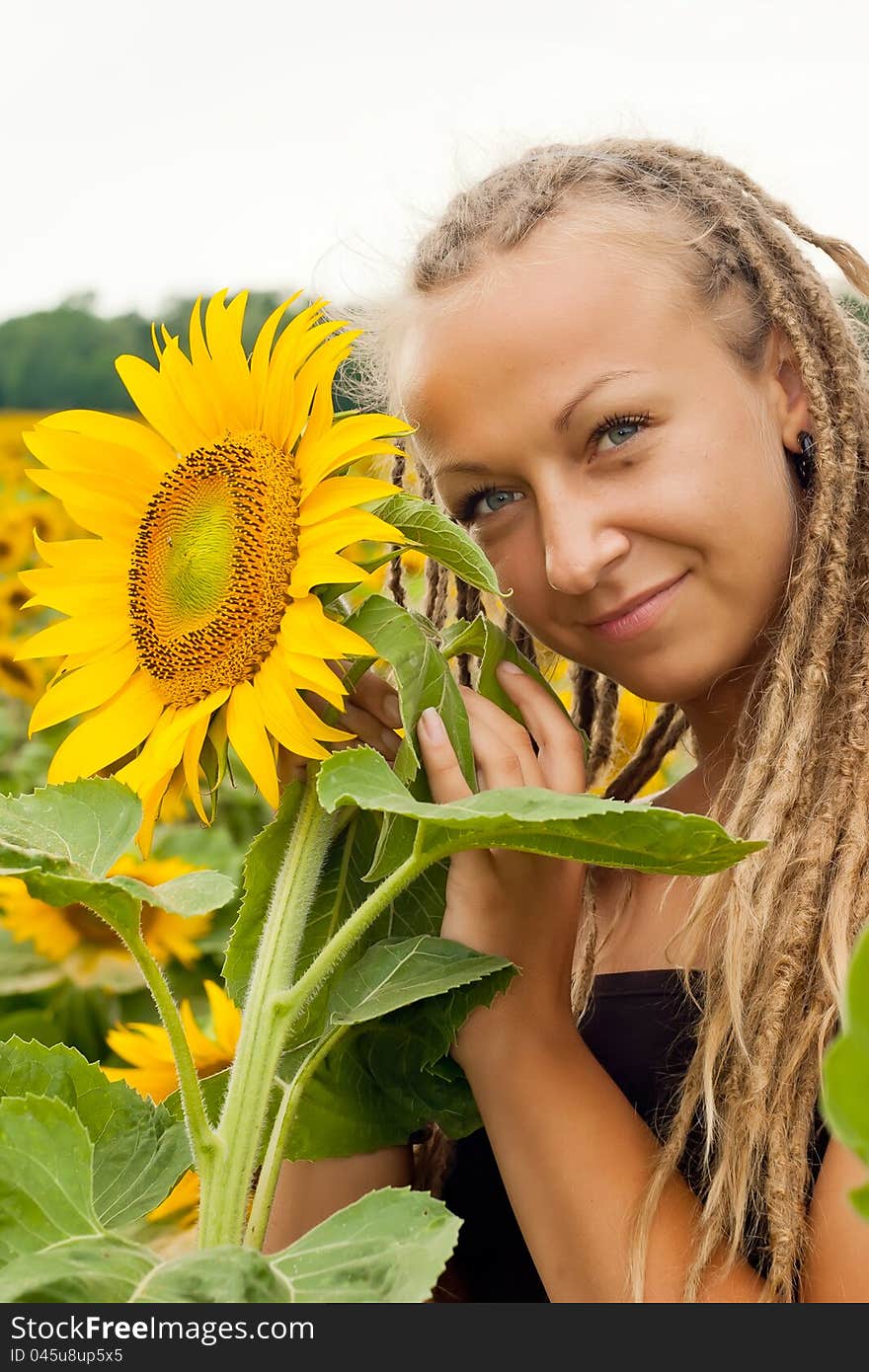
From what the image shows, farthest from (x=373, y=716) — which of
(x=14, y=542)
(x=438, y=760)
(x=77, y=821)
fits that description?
(x=14, y=542)

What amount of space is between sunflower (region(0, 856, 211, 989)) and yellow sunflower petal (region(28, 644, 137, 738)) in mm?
804

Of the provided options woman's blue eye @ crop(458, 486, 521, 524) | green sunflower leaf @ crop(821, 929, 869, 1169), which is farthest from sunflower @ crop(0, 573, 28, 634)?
green sunflower leaf @ crop(821, 929, 869, 1169)

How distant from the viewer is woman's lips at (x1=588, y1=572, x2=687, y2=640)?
3.02ft

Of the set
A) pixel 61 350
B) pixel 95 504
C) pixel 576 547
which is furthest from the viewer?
pixel 61 350

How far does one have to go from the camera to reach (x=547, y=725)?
765mm

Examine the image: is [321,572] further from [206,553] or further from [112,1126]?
[112,1126]

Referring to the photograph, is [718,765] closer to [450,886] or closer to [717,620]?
[717,620]

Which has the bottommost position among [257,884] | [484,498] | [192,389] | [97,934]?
[97,934]

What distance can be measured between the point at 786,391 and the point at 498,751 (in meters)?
0.50

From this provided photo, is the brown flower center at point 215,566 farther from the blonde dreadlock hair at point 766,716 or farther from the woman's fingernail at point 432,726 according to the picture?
the blonde dreadlock hair at point 766,716

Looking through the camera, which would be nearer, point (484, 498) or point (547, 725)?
point (547, 725)

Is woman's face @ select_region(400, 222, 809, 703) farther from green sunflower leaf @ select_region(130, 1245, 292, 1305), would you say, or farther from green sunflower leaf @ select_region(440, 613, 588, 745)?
green sunflower leaf @ select_region(130, 1245, 292, 1305)

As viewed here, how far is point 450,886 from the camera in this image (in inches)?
28.0
